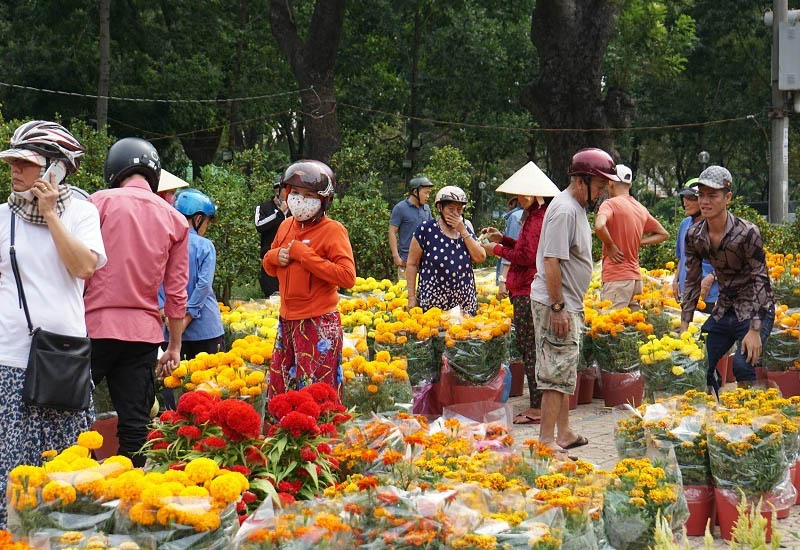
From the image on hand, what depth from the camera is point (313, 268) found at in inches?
222

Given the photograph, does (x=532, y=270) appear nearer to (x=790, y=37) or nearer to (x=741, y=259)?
(x=741, y=259)

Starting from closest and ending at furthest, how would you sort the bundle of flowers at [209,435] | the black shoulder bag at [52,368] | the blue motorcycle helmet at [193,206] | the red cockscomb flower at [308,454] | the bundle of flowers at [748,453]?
the bundle of flowers at [209,435]
the red cockscomb flower at [308,454]
the black shoulder bag at [52,368]
the bundle of flowers at [748,453]
the blue motorcycle helmet at [193,206]

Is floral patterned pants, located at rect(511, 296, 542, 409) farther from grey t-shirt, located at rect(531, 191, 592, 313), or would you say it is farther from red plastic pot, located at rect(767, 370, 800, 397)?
red plastic pot, located at rect(767, 370, 800, 397)

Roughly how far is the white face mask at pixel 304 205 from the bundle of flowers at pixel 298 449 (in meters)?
1.78

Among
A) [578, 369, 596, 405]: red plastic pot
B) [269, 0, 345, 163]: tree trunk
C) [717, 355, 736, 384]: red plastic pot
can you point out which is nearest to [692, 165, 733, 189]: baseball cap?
[717, 355, 736, 384]: red plastic pot

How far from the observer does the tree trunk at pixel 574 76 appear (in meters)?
19.5

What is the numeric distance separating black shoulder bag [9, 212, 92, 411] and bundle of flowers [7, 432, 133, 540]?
94cm

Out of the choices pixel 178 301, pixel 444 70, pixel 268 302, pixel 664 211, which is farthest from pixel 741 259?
pixel 664 211

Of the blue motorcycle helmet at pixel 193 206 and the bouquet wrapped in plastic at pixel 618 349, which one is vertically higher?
the blue motorcycle helmet at pixel 193 206

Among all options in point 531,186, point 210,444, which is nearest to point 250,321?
point 531,186

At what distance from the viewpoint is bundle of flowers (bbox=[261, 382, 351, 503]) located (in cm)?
379

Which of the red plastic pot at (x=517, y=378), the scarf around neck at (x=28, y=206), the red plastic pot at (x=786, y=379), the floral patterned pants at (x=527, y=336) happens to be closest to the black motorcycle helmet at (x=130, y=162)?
the scarf around neck at (x=28, y=206)

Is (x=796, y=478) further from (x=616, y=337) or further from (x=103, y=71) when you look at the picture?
(x=103, y=71)

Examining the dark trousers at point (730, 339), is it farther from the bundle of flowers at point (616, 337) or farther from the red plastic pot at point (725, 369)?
the red plastic pot at point (725, 369)
